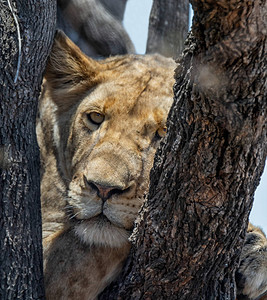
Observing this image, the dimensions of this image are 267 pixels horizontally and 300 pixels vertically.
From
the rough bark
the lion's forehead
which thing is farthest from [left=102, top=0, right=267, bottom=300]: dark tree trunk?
the rough bark

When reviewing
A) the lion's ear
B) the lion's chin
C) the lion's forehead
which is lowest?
the lion's chin

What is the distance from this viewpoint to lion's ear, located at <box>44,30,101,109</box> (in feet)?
9.85

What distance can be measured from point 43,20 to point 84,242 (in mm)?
1032

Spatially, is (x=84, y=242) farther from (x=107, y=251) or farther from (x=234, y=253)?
(x=234, y=253)

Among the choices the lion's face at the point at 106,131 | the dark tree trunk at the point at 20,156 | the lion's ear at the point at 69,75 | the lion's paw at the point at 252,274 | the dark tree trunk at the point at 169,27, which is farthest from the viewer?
the dark tree trunk at the point at 169,27

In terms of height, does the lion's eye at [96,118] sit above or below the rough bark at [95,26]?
below

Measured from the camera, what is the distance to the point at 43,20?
8.14ft

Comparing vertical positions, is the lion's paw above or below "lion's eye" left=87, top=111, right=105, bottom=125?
below

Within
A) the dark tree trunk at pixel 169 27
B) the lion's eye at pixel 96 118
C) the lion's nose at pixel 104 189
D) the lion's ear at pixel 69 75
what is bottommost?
the lion's nose at pixel 104 189

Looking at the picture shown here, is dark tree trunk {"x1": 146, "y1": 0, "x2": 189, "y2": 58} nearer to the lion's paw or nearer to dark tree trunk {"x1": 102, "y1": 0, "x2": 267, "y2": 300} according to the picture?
the lion's paw

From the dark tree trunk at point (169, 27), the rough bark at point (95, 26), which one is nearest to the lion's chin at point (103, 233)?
the dark tree trunk at point (169, 27)

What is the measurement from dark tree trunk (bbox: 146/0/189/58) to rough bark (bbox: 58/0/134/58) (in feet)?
1.36

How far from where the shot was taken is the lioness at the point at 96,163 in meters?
2.49

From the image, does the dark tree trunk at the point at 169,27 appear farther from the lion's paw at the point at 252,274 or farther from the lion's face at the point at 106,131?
the lion's paw at the point at 252,274
